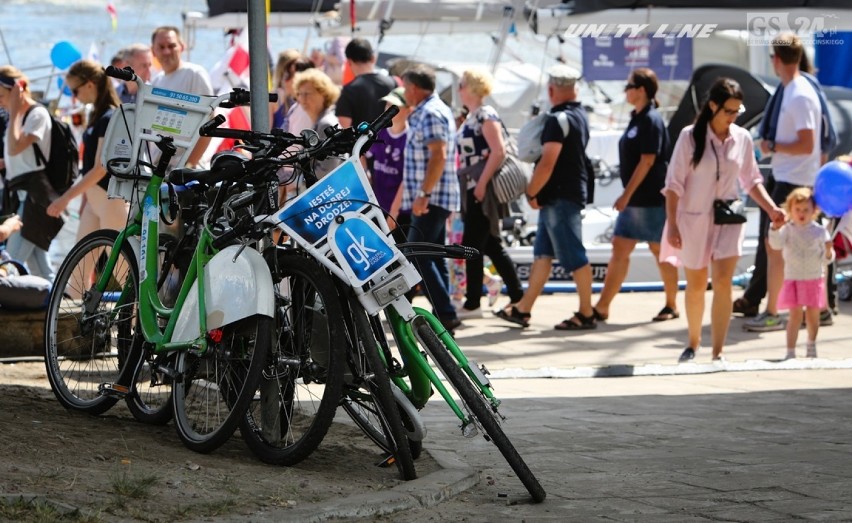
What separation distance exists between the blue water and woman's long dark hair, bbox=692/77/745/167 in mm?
28993

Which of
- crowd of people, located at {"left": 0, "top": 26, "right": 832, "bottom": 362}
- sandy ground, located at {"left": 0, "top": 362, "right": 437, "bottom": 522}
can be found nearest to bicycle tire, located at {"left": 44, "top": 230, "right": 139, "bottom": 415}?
sandy ground, located at {"left": 0, "top": 362, "right": 437, "bottom": 522}

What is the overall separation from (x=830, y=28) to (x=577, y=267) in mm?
5536

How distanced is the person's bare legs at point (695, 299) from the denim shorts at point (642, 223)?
6.21ft

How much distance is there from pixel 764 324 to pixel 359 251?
6.51 meters

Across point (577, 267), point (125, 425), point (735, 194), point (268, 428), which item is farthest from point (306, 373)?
point (577, 267)

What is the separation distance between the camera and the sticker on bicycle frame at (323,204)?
513 cm

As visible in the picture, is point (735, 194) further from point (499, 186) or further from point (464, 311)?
point (464, 311)

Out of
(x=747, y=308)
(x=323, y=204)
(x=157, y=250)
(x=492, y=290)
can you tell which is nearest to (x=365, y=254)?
(x=323, y=204)

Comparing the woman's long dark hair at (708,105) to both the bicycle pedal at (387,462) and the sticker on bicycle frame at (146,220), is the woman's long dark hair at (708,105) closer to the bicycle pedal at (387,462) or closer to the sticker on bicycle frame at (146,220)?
the sticker on bicycle frame at (146,220)

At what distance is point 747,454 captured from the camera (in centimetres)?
584

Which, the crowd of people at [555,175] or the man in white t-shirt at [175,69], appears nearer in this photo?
the crowd of people at [555,175]

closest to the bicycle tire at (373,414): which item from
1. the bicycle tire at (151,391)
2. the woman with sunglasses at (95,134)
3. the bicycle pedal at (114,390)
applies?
the bicycle tire at (151,391)

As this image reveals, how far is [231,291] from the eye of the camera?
5270mm

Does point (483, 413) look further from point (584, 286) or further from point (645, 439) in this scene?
point (584, 286)
